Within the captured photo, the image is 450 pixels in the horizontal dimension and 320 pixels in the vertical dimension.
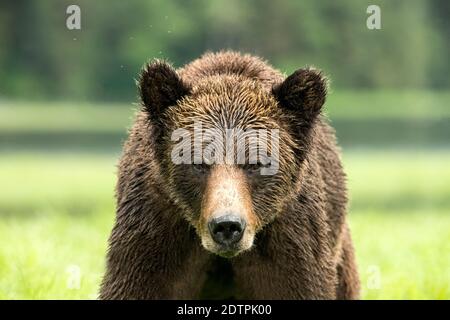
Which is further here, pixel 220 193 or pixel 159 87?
pixel 159 87

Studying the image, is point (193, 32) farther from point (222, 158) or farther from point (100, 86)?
point (222, 158)

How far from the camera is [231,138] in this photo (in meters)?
5.02

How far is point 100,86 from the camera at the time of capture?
18.9 metres

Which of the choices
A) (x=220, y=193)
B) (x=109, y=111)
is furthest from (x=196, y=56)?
(x=220, y=193)

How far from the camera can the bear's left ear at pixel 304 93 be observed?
17.0ft

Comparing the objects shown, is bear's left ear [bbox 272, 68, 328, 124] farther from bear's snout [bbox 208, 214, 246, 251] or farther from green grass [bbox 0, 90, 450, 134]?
green grass [bbox 0, 90, 450, 134]

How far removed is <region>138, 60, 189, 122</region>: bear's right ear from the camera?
515cm

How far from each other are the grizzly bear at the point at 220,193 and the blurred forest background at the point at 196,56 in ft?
13.1

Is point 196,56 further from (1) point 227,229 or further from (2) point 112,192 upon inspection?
(1) point 227,229

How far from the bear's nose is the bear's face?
0.07 meters

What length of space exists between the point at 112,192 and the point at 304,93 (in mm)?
9277

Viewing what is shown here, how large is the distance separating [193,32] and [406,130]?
329 inches

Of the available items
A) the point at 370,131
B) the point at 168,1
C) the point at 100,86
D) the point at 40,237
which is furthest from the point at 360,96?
the point at 40,237
